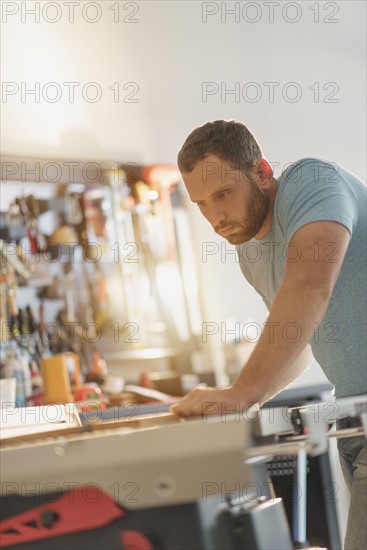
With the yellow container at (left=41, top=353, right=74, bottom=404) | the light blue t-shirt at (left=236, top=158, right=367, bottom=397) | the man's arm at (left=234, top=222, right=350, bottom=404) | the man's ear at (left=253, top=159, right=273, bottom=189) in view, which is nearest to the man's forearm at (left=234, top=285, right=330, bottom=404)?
the man's arm at (left=234, top=222, right=350, bottom=404)

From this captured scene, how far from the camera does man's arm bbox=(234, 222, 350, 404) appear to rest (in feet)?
4.73

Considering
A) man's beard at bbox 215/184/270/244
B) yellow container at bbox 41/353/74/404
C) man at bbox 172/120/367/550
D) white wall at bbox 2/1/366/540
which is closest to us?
man at bbox 172/120/367/550

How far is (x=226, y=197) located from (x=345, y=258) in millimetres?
291

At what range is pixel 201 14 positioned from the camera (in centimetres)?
423

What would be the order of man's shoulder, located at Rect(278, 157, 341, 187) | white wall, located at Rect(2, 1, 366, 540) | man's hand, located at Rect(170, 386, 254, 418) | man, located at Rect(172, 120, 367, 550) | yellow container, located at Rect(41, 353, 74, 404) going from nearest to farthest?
man's hand, located at Rect(170, 386, 254, 418) → man, located at Rect(172, 120, 367, 550) → man's shoulder, located at Rect(278, 157, 341, 187) → yellow container, located at Rect(41, 353, 74, 404) → white wall, located at Rect(2, 1, 366, 540)

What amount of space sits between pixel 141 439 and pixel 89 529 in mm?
174

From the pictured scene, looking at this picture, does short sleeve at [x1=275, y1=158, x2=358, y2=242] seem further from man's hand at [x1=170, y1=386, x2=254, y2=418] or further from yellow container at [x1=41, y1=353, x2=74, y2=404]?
yellow container at [x1=41, y1=353, x2=74, y2=404]

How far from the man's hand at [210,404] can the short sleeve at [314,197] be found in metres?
0.44

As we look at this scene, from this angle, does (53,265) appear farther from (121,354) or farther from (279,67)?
(279,67)

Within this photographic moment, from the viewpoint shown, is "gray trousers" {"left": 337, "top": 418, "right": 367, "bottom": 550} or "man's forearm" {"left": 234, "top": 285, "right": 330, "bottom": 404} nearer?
"man's forearm" {"left": 234, "top": 285, "right": 330, "bottom": 404}

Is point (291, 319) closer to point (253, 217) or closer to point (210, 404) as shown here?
point (210, 404)

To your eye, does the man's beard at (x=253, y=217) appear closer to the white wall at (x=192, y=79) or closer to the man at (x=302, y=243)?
the man at (x=302, y=243)

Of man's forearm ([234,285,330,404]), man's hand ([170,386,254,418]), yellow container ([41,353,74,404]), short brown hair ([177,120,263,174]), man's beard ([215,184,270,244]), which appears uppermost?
short brown hair ([177,120,263,174])

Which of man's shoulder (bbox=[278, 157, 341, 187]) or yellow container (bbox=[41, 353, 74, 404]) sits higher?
man's shoulder (bbox=[278, 157, 341, 187])
